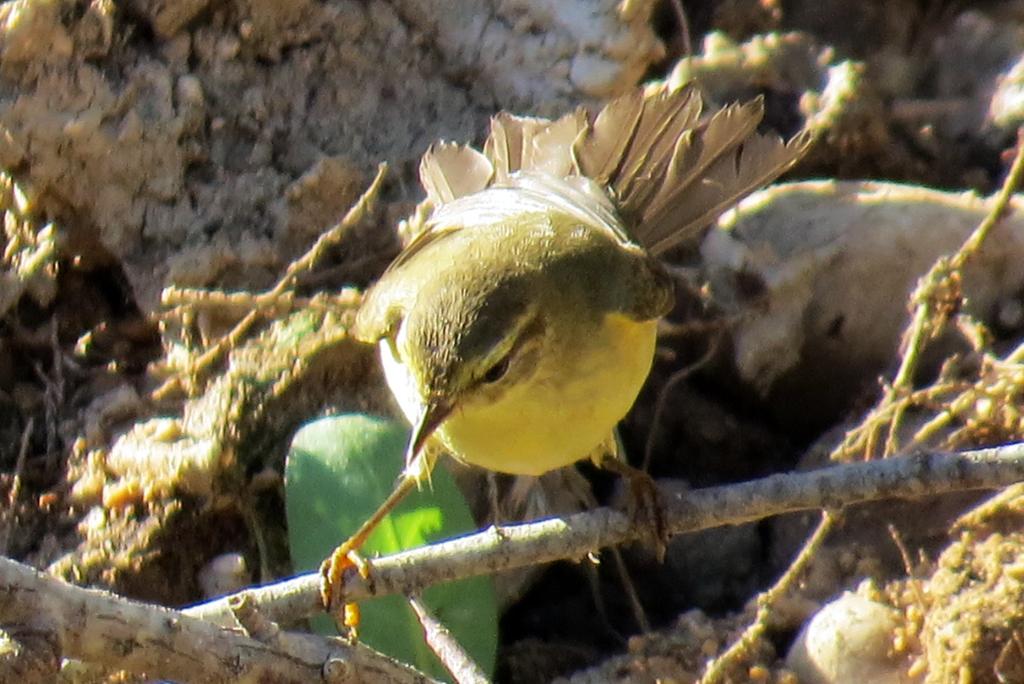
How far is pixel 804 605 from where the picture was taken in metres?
4.36

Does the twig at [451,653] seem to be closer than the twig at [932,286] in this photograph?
Yes

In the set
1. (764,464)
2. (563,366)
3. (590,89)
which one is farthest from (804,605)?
(590,89)

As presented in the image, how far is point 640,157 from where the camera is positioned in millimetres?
5164

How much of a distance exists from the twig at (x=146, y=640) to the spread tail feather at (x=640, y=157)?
7.06ft

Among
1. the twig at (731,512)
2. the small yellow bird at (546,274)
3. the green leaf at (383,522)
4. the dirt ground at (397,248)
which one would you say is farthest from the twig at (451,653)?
the dirt ground at (397,248)

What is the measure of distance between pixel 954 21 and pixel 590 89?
1600 millimetres

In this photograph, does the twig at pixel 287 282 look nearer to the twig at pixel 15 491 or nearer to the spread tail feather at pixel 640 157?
the spread tail feather at pixel 640 157

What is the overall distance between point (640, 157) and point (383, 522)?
5.45 feet

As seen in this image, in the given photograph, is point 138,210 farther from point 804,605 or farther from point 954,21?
point 954,21

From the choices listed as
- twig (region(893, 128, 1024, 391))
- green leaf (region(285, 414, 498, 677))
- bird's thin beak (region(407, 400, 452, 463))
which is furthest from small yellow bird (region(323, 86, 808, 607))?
twig (region(893, 128, 1024, 391))

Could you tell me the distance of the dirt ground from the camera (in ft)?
14.6

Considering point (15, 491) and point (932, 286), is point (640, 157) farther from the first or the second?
point (15, 491)

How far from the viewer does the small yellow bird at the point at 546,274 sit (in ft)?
12.1

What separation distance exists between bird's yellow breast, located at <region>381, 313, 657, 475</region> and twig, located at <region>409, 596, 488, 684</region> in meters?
0.49
